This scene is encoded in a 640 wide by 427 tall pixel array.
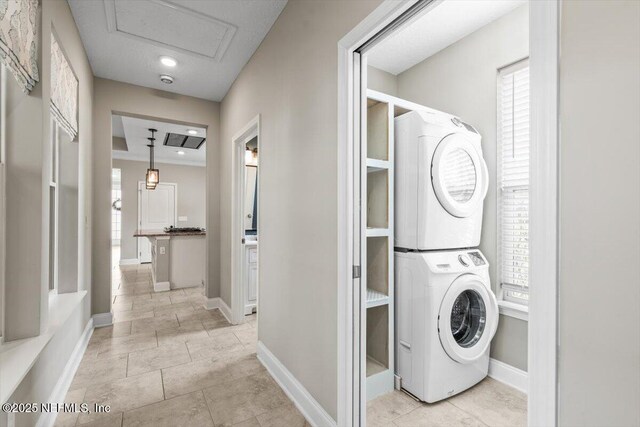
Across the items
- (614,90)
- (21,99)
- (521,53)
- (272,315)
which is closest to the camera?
(614,90)

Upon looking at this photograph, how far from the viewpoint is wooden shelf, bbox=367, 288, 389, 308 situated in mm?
1990

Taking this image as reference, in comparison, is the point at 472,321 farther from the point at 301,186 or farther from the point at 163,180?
the point at 163,180

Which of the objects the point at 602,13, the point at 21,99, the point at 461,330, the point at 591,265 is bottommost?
the point at 461,330

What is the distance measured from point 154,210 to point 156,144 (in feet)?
7.78

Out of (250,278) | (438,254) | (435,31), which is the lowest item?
(250,278)

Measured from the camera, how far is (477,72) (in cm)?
212

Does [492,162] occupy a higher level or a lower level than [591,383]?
higher

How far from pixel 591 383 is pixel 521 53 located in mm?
1934

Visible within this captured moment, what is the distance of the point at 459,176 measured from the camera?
202 cm

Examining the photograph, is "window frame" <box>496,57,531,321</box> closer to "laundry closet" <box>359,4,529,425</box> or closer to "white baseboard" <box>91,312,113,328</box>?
"laundry closet" <box>359,4,529,425</box>

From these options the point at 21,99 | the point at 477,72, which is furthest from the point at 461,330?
the point at 21,99

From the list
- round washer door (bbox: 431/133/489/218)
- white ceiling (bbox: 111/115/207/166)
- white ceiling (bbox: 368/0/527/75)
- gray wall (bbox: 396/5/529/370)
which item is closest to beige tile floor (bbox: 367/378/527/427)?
gray wall (bbox: 396/5/529/370)

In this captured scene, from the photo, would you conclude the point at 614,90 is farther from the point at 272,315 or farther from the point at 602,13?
the point at 272,315

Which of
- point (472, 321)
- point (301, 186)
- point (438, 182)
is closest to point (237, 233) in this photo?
point (301, 186)
